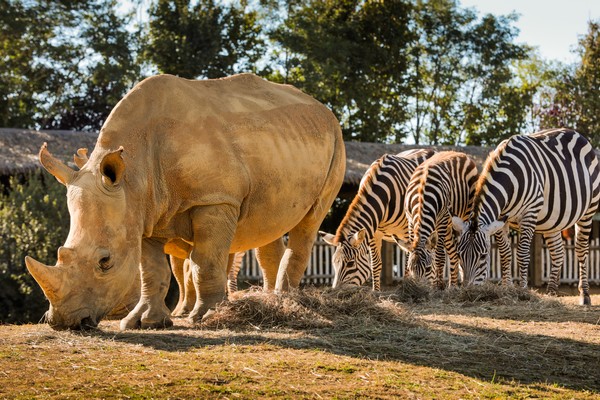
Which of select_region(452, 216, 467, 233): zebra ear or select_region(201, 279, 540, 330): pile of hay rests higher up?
select_region(452, 216, 467, 233): zebra ear

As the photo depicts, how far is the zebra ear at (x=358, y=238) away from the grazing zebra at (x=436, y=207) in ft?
2.59

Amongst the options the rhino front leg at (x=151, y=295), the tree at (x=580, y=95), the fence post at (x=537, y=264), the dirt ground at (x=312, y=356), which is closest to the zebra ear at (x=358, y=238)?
the dirt ground at (x=312, y=356)

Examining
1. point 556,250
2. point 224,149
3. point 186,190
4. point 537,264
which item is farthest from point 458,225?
point 537,264

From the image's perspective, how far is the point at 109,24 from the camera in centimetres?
3195

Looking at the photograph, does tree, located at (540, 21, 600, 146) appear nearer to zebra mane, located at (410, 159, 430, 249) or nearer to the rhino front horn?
zebra mane, located at (410, 159, 430, 249)

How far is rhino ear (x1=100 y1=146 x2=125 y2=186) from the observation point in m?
7.25

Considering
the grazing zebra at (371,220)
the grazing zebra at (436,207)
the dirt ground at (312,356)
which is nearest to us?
the dirt ground at (312,356)

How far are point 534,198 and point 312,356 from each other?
7.77 meters

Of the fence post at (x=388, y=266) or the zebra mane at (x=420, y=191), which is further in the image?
the fence post at (x=388, y=266)

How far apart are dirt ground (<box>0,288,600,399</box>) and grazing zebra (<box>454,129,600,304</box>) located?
10.2ft

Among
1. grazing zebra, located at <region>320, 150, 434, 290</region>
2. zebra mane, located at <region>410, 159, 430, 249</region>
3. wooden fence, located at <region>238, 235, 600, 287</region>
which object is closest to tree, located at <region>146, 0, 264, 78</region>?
wooden fence, located at <region>238, 235, 600, 287</region>

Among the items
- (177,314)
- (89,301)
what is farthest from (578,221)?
(89,301)

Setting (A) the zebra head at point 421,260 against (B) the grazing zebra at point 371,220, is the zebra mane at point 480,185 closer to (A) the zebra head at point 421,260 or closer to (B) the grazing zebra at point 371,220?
(A) the zebra head at point 421,260

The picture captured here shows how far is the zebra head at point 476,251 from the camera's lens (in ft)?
41.0
